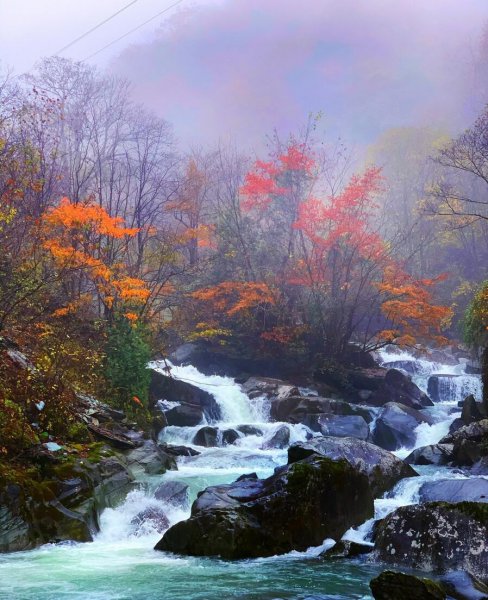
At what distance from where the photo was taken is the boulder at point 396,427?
18500 mm

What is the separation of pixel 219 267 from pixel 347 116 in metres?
49.4

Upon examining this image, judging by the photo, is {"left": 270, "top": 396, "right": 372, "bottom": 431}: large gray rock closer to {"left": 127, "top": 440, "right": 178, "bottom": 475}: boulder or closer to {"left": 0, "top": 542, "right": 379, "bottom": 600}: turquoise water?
{"left": 127, "top": 440, "right": 178, "bottom": 475}: boulder

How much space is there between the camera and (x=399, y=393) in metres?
23.2

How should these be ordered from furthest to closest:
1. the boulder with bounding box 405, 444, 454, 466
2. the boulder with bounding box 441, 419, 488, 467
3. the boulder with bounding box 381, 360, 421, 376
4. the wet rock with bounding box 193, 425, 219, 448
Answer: the boulder with bounding box 381, 360, 421, 376, the wet rock with bounding box 193, 425, 219, 448, the boulder with bounding box 405, 444, 454, 466, the boulder with bounding box 441, 419, 488, 467

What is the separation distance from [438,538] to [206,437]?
10268 millimetres

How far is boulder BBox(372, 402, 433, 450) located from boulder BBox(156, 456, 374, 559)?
30.6 ft

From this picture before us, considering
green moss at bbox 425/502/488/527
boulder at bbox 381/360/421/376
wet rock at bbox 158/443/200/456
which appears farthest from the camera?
boulder at bbox 381/360/421/376

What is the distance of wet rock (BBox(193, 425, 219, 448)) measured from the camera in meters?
17.2

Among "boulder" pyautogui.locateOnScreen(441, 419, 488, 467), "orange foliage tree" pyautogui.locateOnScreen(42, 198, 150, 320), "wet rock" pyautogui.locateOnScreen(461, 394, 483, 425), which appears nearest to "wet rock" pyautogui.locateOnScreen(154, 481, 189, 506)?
"orange foliage tree" pyautogui.locateOnScreen(42, 198, 150, 320)

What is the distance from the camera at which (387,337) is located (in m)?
24.6

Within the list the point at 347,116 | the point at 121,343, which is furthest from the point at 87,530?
the point at 347,116

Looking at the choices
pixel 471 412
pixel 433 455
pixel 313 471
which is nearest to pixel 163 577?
pixel 313 471

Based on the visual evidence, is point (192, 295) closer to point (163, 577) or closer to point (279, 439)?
point (279, 439)

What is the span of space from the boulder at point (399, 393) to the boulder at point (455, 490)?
11873mm
